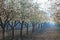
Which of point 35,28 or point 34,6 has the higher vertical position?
point 34,6

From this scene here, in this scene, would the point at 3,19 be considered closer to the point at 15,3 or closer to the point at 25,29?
the point at 15,3

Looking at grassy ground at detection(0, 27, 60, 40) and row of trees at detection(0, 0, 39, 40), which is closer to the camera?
row of trees at detection(0, 0, 39, 40)

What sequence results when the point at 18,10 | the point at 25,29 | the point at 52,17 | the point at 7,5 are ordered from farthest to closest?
the point at 25,29 < the point at 52,17 < the point at 18,10 < the point at 7,5

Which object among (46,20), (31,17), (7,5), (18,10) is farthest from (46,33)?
(7,5)

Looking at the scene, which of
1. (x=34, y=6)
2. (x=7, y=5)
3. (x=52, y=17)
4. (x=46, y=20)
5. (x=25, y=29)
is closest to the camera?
(x=7, y=5)

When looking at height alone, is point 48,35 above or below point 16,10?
below

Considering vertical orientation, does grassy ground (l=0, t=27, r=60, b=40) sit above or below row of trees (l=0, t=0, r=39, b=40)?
below

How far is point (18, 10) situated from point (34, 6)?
215 centimetres

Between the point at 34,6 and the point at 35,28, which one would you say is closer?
the point at 34,6

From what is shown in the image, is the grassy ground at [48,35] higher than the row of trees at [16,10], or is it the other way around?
the row of trees at [16,10]

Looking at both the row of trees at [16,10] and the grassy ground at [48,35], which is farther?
the grassy ground at [48,35]

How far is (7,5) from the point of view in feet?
35.9

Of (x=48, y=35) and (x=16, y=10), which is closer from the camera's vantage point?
(x=16, y=10)

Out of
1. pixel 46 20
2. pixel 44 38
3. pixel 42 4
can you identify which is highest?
pixel 42 4
